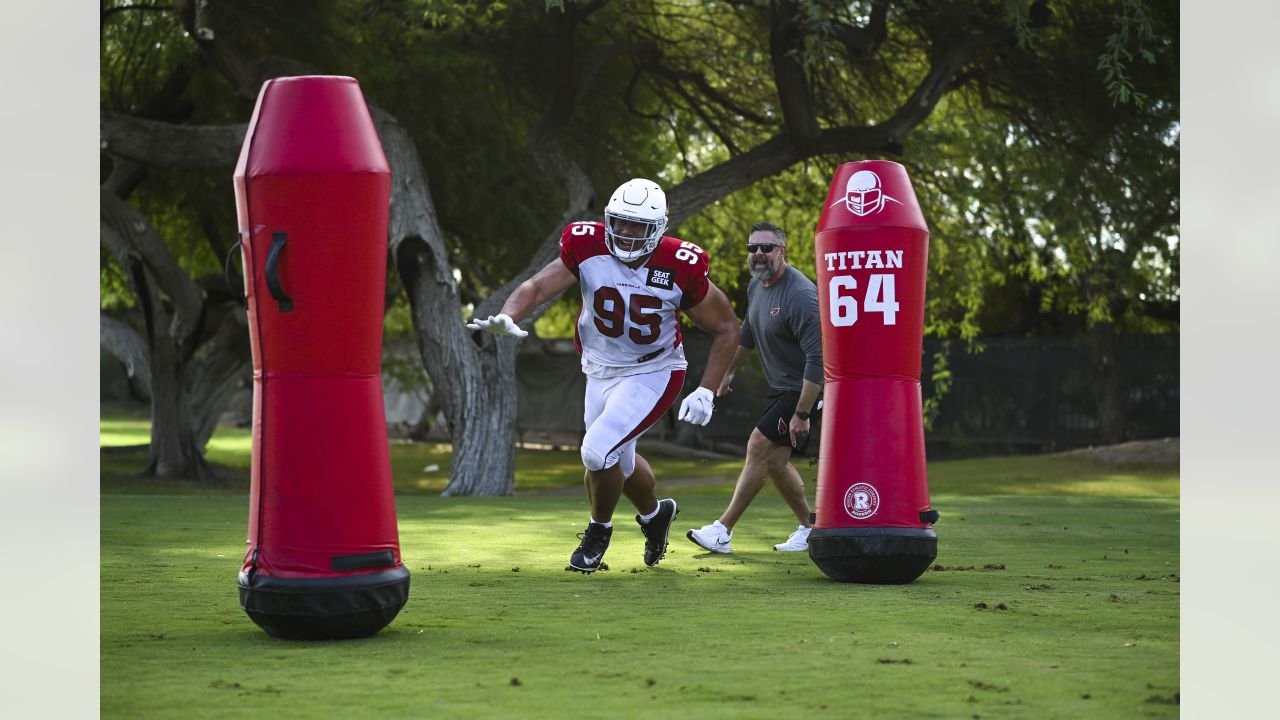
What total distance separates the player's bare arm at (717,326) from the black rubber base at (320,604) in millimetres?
2836

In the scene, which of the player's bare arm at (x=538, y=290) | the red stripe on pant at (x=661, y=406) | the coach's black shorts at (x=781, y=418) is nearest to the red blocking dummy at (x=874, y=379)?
the red stripe on pant at (x=661, y=406)

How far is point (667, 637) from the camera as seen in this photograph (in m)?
5.77

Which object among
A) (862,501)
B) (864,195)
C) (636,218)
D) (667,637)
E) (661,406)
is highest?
(864,195)

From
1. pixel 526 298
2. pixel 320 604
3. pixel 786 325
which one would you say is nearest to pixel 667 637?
pixel 320 604

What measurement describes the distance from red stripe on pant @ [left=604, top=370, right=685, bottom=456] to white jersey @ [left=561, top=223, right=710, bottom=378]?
164 millimetres

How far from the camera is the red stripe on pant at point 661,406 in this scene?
792cm

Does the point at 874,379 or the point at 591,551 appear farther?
the point at 591,551

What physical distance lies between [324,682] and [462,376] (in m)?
12.3

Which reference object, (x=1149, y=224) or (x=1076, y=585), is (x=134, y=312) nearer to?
(x=1149, y=224)

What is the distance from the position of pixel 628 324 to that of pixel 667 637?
2.57 m

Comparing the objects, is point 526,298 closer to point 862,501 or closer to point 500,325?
point 500,325

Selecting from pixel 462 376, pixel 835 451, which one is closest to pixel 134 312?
pixel 462 376

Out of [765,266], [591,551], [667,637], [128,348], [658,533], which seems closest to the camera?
[667,637]

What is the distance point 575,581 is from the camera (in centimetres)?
766
